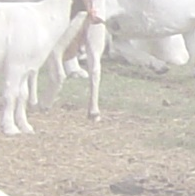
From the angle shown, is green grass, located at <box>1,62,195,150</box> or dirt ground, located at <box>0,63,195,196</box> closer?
dirt ground, located at <box>0,63,195,196</box>

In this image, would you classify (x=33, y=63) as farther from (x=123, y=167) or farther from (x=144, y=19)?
(x=144, y=19)

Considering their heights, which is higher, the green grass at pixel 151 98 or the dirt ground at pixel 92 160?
the dirt ground at pixel 92 160

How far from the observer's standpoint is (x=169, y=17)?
1145cm

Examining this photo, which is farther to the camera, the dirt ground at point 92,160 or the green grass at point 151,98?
the green grass at point 151,98

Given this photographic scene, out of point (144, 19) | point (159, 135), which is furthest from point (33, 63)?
point (144, 19)

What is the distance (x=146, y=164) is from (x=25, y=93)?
131 cm

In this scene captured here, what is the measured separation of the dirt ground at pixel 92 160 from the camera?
23.7ft

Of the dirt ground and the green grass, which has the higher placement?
the dirt ground

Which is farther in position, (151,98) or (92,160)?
(151,98)

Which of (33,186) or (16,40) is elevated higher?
(16,40)

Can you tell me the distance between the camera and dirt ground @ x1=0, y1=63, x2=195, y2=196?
7234 millimetres

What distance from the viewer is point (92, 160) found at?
26.5 ft

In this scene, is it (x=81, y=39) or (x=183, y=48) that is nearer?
(x=81, y=39)

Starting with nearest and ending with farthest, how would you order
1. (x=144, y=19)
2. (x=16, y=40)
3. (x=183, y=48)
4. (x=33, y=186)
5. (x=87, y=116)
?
(x=33, y=186), (x=16, y=40), (x=87, y=116), (x=144, y=19), (x=183, y=48)
